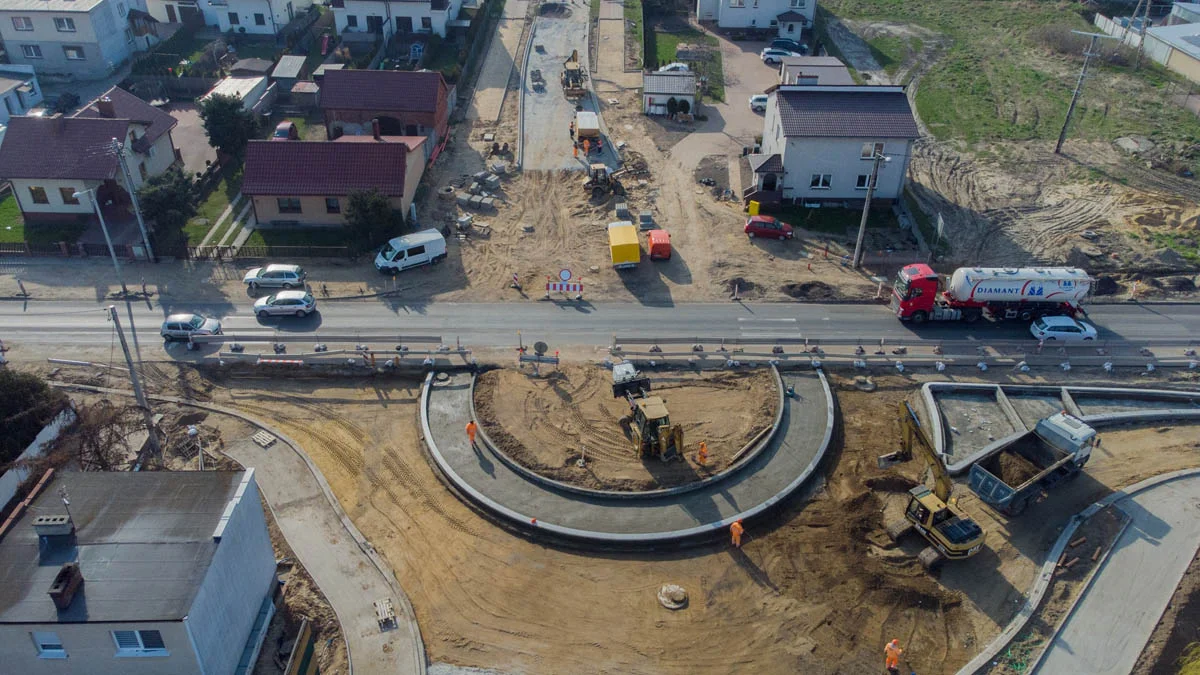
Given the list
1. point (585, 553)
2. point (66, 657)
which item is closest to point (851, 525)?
point (585, 553)

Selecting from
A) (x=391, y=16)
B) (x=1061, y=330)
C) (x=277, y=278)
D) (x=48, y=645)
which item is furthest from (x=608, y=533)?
(x=391, y=16)

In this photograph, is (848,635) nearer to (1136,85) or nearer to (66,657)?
(66,657)

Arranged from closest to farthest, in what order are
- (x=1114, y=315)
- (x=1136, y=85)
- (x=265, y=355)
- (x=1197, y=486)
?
1. (x=1197, y=486)
2. (x=265, y=355)
3. (x=1114, y=315)
4. (x=1136, y=85)

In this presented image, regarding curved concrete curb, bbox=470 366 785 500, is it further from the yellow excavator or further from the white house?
the white house

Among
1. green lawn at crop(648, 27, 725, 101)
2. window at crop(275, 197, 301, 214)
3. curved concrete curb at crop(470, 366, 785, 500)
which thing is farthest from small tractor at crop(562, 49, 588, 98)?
curved concrete curb at crop(470, 366, 785, 500)

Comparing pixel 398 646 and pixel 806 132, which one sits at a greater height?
pixel 806 132

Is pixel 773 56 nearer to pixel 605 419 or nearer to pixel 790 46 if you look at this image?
pixel 790 46

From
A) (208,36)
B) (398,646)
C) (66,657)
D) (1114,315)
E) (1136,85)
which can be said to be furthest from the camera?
(208,36)
